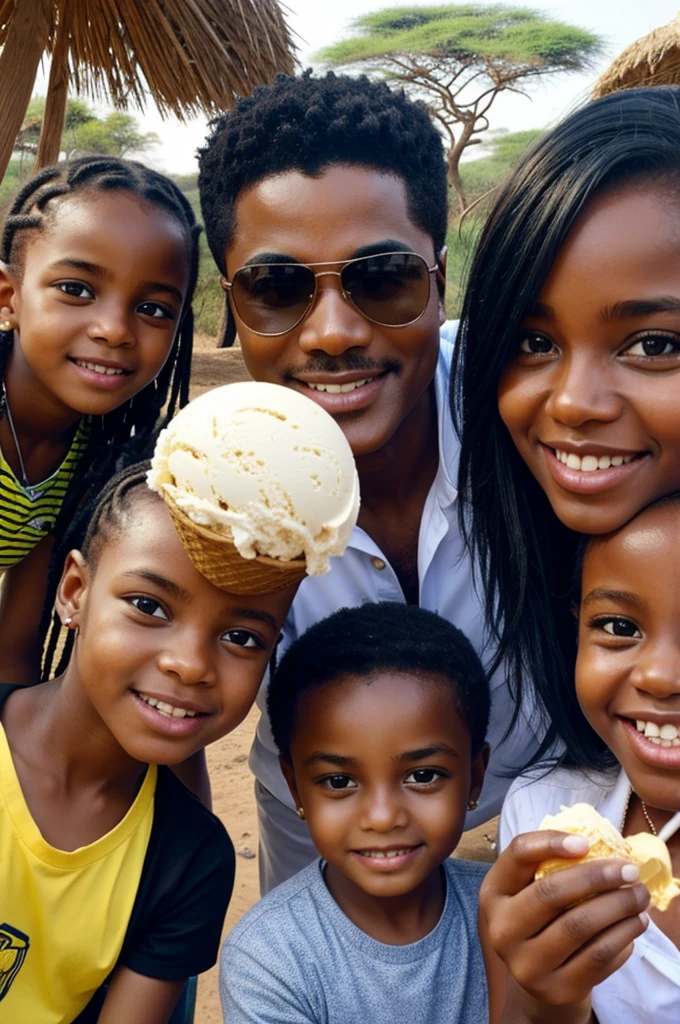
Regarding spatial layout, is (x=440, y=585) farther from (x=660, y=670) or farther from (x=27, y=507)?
(x=27, y=507)

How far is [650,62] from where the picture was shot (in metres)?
8.80

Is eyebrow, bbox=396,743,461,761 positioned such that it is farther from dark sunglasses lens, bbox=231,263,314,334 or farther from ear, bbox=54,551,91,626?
dark sunglasses lens, bbox=231,263,314,334

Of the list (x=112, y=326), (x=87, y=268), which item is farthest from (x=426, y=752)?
(x=87, y=268)

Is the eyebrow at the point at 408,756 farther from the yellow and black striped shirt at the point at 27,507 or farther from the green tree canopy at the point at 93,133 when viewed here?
the green tree canopy at the point at 93,133

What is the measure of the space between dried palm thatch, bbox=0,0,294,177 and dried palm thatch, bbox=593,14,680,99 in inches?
128

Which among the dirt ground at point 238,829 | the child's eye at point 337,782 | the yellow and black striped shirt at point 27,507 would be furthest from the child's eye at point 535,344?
the dirt ground at point 238,829

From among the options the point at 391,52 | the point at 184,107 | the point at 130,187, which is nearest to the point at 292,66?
the point at 184,107

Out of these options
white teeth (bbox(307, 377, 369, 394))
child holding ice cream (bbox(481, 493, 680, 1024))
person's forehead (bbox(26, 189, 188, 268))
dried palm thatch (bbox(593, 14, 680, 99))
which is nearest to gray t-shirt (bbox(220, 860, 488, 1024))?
child holding ice cream (bbox(481, 493, 680, 1024))

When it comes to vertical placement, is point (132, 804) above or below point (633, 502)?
below

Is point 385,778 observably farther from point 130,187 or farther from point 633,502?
point 130,187

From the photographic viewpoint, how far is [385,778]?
2.16 metres

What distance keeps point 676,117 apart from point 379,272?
676 mm

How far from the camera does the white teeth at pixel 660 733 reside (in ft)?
5.73

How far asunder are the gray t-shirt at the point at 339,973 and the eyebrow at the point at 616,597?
2.84ft
